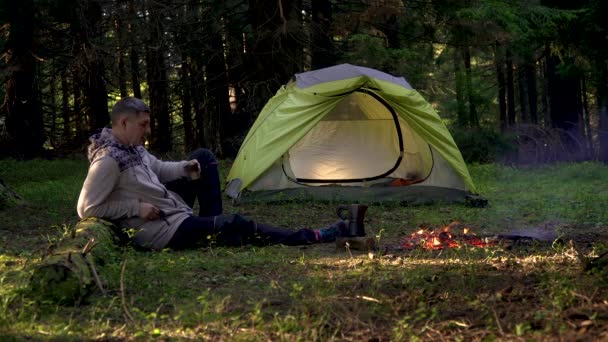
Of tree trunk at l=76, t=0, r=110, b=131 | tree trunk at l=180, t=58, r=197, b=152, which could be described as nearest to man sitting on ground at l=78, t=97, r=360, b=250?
tree trunk at l=76, t=0, r=110, b=131

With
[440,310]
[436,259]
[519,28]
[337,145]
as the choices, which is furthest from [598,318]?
[519,28]

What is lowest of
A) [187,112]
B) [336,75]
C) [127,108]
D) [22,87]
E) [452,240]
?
[452,240]

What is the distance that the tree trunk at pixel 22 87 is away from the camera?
13.8m

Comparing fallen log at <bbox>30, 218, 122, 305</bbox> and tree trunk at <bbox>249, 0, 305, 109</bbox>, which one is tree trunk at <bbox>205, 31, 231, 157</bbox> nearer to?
tree trunk at <bbox>249, 0, 305, 109</bbox>

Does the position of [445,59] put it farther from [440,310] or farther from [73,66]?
[440,310]

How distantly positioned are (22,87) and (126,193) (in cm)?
1115

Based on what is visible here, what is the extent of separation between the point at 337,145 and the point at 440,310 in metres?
7.40

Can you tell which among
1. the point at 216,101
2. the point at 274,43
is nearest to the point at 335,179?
the point at 274,43

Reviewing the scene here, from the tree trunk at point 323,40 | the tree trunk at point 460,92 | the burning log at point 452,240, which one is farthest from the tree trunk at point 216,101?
the burning log at point 452,240

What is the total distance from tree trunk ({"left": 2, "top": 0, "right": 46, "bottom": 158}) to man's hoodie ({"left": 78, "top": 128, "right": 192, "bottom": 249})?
8.80 metres

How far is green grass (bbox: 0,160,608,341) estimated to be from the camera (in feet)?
10.4

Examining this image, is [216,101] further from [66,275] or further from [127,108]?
[66,275]

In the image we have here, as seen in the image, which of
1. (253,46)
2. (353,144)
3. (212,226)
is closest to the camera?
(212,226)

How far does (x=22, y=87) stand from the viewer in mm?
15430
